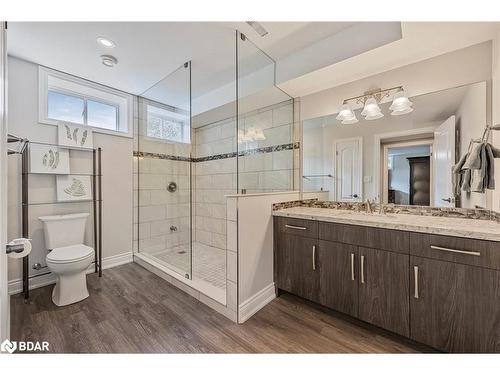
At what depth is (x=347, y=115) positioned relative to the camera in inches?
83.6

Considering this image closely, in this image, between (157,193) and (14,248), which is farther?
(157,193)

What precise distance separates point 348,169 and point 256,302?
1.57 m

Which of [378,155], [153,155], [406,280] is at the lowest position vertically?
[406,280]

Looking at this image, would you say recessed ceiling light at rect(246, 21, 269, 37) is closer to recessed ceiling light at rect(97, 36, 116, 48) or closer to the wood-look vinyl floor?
recessed ceiling light at rect(97, 36, 116, 48)

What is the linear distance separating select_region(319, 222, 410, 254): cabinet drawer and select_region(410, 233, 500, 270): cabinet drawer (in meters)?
0.06

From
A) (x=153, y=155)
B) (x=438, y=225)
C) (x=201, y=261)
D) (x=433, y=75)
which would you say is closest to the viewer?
(x=438, y=225)

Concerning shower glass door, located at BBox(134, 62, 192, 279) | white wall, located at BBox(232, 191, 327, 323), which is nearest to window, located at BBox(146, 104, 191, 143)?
shower glass door, located at BBox(134, 62, 192, 279)

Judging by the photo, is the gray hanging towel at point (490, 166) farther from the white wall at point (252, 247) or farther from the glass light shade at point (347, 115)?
the white wall at point (252, 247)

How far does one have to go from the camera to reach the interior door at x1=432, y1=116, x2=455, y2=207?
5.48 feet

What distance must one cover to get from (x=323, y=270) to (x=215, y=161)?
6.83ft

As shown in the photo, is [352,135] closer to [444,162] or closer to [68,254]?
[444,162]

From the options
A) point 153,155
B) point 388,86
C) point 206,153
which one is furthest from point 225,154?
point 388,86
